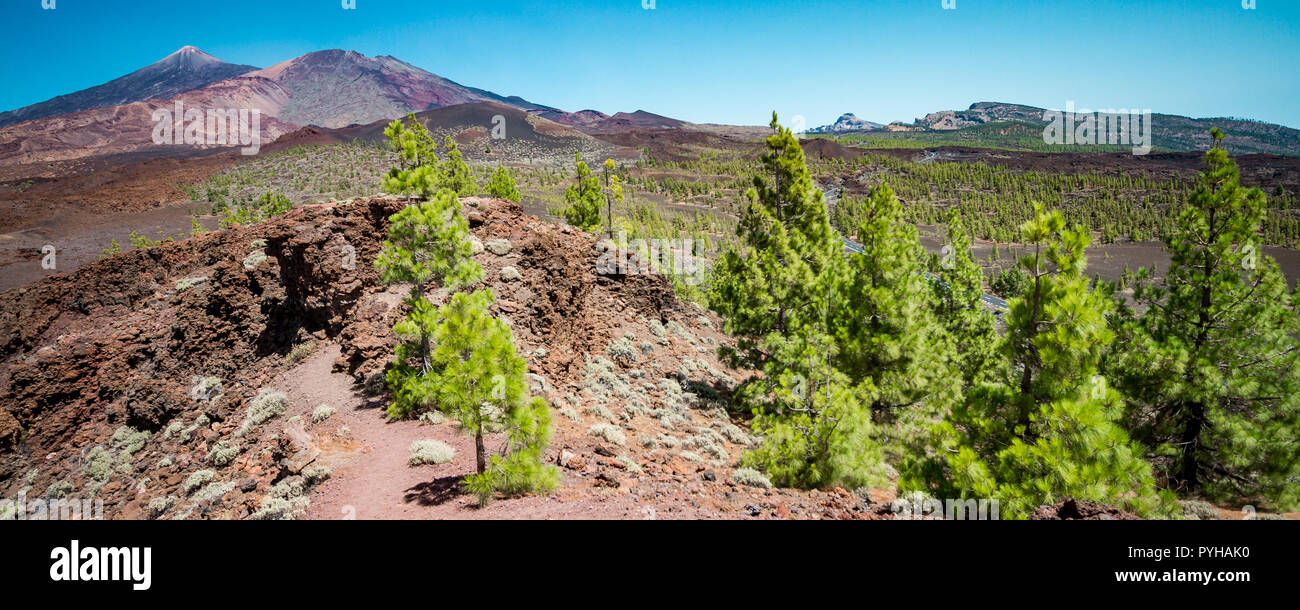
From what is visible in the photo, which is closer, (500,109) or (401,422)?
(401,422)

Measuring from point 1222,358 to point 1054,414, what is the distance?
744cm

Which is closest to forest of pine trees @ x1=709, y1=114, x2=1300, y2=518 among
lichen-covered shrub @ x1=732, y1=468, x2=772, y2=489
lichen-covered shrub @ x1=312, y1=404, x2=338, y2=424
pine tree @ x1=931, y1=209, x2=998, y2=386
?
lichen-covered shrub @ x1=732, y1=468, x2=772, y2=489

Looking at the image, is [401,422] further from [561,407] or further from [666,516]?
[666,516]

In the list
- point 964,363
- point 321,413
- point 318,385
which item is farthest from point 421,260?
point 964,363

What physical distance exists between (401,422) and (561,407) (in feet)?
11.4

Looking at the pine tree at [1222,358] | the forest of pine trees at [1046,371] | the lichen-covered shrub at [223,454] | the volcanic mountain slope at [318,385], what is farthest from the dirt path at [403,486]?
the pine tree at [1222,358]

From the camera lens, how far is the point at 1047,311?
741 cm

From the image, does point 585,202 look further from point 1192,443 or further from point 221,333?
point 1192,443

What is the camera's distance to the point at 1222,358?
10.8m

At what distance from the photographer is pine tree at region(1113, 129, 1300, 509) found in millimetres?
10406

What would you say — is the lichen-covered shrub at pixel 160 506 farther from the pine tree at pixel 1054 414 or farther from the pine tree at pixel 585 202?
the pine tree at pixel 585 202
